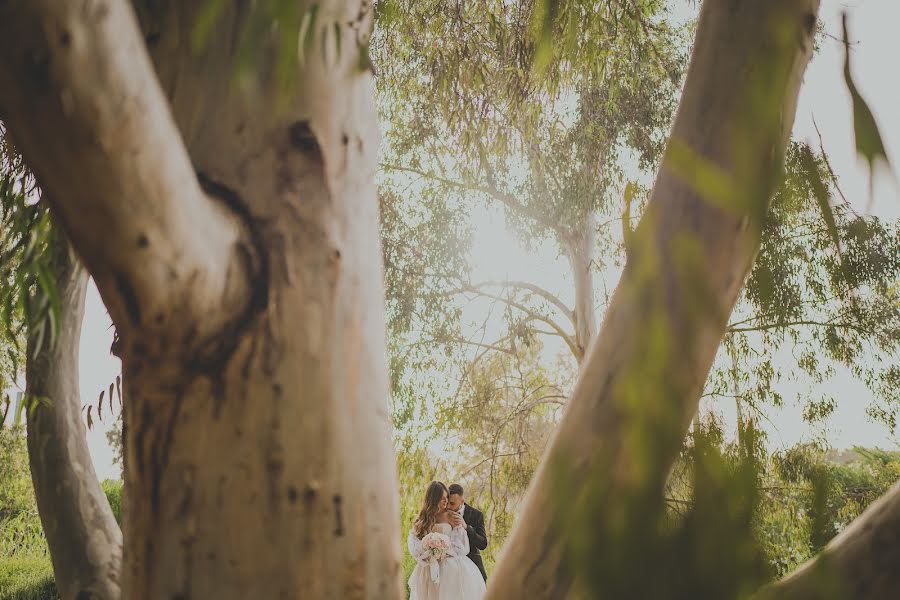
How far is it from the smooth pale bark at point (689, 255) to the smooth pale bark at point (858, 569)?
15 cm

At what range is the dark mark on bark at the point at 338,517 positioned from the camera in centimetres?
64

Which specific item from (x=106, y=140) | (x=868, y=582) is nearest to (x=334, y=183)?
(x=106, y=140)

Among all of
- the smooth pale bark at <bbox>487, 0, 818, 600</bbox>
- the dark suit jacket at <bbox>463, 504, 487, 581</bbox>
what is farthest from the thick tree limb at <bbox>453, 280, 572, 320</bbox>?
the smooth pale bark at <bbox>487, 0, 818, 600</bbox>

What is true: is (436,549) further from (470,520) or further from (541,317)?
(541,317)

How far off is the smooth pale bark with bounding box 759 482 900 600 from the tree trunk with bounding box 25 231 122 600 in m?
1.30

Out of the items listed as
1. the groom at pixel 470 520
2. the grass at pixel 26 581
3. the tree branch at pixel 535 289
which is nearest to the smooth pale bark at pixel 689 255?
the groom at pixel 470 520

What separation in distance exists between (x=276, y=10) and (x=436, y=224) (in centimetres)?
582

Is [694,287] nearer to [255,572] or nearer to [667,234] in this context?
[667,234]

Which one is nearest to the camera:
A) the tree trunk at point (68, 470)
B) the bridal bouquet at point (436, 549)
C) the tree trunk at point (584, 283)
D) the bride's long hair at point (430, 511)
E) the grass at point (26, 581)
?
the tree trunk at point (68, 470)

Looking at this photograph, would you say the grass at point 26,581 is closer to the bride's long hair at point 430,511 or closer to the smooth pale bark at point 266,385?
the bride's long hair at point 430,511

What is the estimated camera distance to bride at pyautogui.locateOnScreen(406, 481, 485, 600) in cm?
432

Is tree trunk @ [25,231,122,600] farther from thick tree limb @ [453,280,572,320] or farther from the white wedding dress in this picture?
thick tree limb @ [453,280,572,320]

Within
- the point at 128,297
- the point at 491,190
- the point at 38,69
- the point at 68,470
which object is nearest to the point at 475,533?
the point at 491,190

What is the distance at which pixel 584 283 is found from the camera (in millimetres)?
7566
